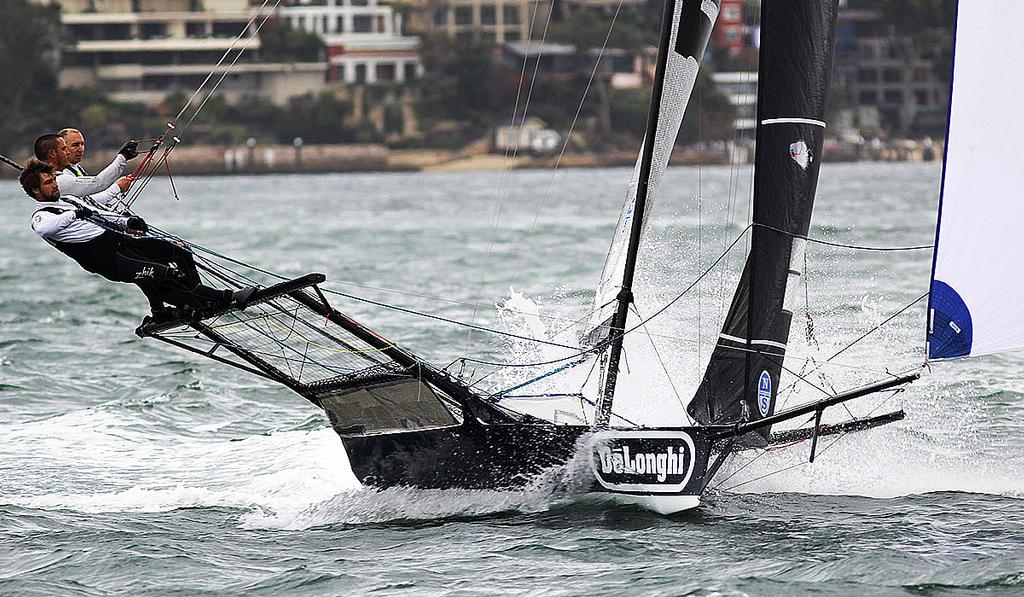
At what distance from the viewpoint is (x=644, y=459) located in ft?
21.4

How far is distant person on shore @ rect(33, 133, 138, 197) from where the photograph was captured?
19.7 feet

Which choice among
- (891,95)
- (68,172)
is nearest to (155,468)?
(68,172)

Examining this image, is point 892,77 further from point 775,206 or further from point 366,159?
point 775,206

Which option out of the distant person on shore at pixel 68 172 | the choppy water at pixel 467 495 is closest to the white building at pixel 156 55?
the choppy water at pixel 467 495

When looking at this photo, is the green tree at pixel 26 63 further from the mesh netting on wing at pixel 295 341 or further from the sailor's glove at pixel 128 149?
the sailor's glove at pixel 128 149

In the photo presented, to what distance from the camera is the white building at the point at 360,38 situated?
72.2 m

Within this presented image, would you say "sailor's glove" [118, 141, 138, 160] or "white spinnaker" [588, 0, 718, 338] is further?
"white spinnaker" [588, 0, 718, 338]

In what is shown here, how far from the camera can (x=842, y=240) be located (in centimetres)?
2378

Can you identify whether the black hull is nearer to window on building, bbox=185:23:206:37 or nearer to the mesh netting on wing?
the mesh netting on wing

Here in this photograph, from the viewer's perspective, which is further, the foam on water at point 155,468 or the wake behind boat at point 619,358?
the foam on water at point 155,468

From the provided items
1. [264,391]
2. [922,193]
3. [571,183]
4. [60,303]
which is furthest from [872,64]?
[264,391]

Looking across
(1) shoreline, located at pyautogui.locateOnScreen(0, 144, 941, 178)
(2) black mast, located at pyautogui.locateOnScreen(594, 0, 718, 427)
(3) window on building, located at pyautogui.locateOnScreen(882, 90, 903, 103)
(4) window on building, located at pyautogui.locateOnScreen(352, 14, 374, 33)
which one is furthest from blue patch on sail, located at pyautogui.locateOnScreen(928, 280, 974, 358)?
(4) window on building, located at pyautogui.locateOnScreen(352, 14, 374, 33)

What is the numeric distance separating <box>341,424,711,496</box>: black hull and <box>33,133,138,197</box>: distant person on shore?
5.60 feet

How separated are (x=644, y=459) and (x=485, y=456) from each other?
744 mm
